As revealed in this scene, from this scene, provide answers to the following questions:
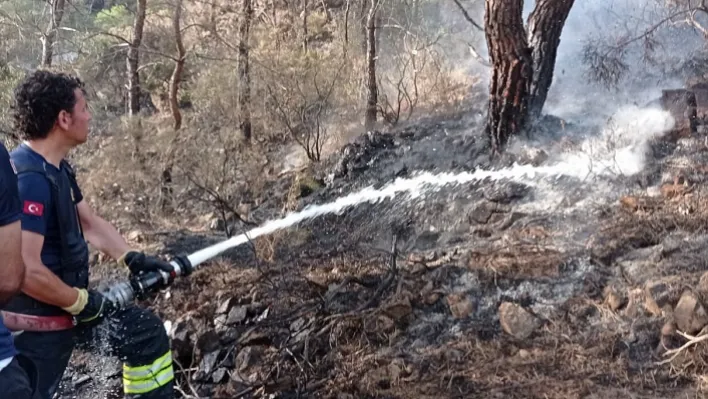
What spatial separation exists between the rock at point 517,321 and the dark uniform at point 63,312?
202 centimetres

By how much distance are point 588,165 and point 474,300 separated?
211 cm

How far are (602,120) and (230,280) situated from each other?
4.26 meters

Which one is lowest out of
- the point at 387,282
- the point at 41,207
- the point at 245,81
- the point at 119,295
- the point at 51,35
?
the point at 387,282

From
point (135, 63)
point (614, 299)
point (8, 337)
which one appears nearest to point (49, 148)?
point (8, 337)

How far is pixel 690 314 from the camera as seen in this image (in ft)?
10.9

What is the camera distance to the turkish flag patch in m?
2.68

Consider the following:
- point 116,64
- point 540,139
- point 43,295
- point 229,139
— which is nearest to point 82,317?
point 43,295

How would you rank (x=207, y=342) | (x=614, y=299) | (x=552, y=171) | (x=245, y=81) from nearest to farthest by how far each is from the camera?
1. (x=614, y=299)
2. (x=207, y=342)
3. (x=552, y=171)
4. (x=245, y=81)

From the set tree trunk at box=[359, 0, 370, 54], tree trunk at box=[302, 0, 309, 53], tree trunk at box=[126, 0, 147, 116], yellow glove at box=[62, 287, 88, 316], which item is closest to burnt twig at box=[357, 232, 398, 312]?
yellow glove at box=[62, 287, 88, 316]

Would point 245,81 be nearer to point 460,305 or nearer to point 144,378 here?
point 460,305

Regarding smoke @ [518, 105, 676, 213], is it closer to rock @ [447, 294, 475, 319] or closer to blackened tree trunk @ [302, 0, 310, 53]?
rock @ [447, 294, 475, 319]

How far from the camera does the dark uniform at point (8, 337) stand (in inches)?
79.8

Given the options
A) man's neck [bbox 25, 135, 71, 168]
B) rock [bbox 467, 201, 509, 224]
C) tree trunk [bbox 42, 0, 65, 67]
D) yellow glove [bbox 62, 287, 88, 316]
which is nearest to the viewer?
yellow glove [bbox 62, 287, 88, 316]

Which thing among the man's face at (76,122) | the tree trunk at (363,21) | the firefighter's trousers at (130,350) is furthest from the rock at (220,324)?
the tree trunk at (363,21)
